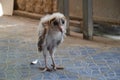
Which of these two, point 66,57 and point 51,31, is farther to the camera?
point 66,57

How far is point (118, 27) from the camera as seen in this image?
5.21 metres

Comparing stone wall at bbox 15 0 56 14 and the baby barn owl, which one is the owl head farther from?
stone wall at bbox 15 0 56 14

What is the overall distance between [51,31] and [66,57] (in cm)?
79

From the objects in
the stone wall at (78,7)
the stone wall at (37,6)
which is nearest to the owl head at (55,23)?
the stone wall at (78,7)

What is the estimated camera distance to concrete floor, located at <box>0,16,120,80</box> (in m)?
3.30

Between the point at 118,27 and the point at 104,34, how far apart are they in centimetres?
25

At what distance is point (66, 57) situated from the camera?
12.9 ft

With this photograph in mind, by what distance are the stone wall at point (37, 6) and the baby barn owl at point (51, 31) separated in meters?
2.93

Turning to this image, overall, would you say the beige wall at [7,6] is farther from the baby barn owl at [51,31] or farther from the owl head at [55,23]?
the owl head at [55,23]

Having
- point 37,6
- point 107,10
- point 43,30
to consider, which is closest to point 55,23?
point 43,30

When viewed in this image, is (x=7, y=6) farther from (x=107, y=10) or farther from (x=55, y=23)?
(x=55, y=23)

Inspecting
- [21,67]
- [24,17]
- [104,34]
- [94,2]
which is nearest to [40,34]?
[21,67]

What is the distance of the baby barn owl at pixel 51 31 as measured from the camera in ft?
Result: 10.3

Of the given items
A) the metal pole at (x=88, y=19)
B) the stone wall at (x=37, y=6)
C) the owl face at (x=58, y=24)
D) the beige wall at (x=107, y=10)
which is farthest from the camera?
the stone wall at (x=37, y=6)
